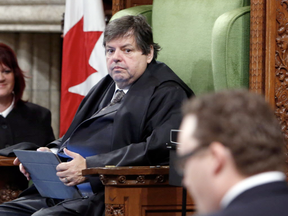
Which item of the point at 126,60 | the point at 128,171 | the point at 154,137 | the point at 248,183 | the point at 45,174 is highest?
the point at 126,60

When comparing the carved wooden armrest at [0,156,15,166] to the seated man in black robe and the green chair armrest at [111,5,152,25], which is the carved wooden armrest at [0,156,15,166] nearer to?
the seated man in black robe

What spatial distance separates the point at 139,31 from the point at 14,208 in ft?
3.95

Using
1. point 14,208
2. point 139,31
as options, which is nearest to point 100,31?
point 139,31

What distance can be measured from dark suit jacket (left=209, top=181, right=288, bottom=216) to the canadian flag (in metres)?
3.24

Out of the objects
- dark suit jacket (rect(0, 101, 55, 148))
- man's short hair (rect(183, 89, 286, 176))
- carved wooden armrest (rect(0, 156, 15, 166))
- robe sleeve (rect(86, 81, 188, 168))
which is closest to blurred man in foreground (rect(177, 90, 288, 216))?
man's short hair (rect(183, 89, 286, 176))

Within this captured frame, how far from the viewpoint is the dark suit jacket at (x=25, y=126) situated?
3396 millimetres

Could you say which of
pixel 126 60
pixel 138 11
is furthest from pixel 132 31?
pixel 138 11

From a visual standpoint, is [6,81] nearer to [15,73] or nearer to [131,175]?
[15,73]

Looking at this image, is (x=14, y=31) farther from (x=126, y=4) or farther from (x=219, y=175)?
(x=219, y=175)

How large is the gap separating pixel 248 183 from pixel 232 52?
1.93 metres

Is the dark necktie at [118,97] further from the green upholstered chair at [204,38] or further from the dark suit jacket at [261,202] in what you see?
the dark suit jacket at [261,202]

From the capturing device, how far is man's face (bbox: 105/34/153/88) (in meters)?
2.66

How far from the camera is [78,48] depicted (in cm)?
404

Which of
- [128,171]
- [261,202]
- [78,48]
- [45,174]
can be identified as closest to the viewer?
[261,202]
